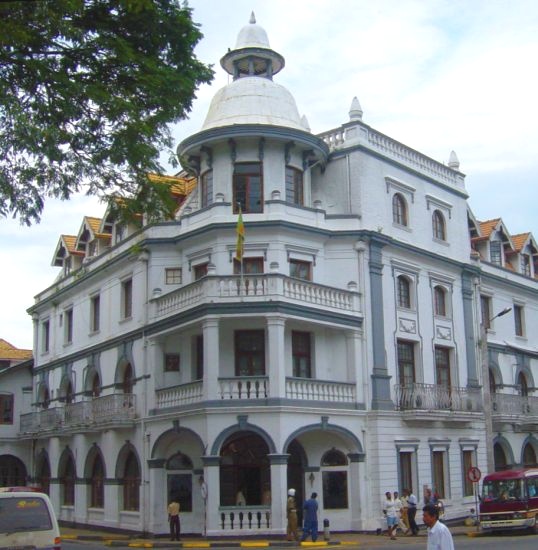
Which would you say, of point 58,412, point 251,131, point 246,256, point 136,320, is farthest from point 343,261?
point 58,412

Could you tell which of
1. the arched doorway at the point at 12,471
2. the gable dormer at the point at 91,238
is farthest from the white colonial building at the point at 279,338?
the arched doorway at the point at 12,471

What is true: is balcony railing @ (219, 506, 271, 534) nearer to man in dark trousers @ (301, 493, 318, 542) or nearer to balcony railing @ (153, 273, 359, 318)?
man in dark trousers @ (301, 493, 318, 542)

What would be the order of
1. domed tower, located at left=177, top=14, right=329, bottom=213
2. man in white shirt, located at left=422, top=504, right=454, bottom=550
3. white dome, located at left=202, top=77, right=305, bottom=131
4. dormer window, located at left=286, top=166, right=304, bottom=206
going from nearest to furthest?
man in white shirt, located at left=422, top=504, right=454, bottom=550 < domed tower, located at left=177, top=14, right=329, bottom=213 < dormer window, located at left=286, top=166, right=304, bottom=206 < white dome, located at left=202, top=77, right=305, bottom=131

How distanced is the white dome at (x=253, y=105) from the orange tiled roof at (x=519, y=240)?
15893 mm

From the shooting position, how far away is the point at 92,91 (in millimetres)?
14180

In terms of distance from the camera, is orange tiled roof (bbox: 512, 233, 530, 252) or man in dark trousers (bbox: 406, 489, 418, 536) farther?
orange tiled roof (bbox: 512, 233, 530, 252)

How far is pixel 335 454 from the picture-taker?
29.6 metres

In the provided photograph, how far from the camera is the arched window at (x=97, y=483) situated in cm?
3491

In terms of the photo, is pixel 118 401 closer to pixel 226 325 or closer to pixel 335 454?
pixel 226 325

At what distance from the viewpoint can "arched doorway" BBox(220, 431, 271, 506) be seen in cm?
2867

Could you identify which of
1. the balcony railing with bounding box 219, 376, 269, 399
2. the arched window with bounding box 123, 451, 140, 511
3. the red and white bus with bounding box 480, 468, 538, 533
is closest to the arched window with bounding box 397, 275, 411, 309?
the red and white bus with bounding box 480, 468, 538, 533

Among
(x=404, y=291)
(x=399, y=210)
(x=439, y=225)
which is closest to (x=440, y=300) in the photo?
(x=404, y=291)

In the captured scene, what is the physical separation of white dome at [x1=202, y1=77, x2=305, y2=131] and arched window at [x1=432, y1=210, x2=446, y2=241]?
715 centimetres

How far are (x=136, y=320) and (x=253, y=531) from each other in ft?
32.0
